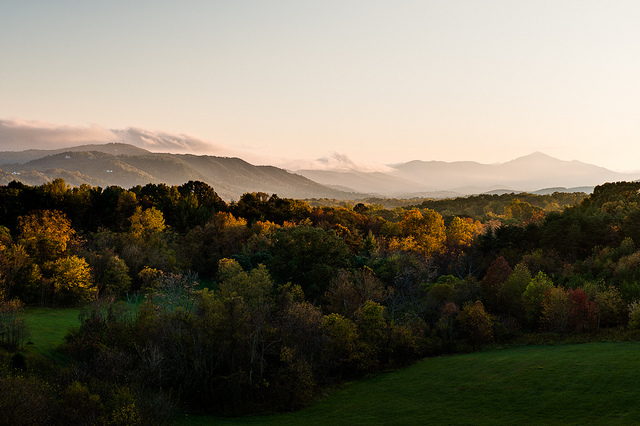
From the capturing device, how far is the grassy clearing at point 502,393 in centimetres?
2189

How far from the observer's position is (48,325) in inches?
1492

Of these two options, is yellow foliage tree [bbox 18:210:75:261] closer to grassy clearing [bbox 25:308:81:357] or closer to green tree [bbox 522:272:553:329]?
grassy clearing [bbox 25:308:81:357]

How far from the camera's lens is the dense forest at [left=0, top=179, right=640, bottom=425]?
28578 millimetres

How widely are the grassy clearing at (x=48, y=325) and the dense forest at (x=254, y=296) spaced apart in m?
1.30

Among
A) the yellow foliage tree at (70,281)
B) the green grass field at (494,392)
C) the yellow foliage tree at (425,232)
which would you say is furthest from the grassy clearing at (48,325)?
the yellow foliage tree at (425,232)

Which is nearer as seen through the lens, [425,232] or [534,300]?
[534,300]

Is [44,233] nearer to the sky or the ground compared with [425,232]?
nearer to the ground

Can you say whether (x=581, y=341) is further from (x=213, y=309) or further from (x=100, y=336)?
(x=100, y=336)

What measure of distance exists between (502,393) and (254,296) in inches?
937

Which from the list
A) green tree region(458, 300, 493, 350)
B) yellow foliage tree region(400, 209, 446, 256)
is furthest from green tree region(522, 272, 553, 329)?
yellow foliage tree region(400, 209, 446, 256)

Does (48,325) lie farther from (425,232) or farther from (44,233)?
(425,232)

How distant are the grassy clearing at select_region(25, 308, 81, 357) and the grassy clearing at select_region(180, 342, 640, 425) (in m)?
13.7

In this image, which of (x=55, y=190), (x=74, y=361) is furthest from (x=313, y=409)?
(x=55, y=190)

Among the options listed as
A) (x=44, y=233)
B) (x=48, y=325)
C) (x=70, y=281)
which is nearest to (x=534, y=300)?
(x=48, y=325)
